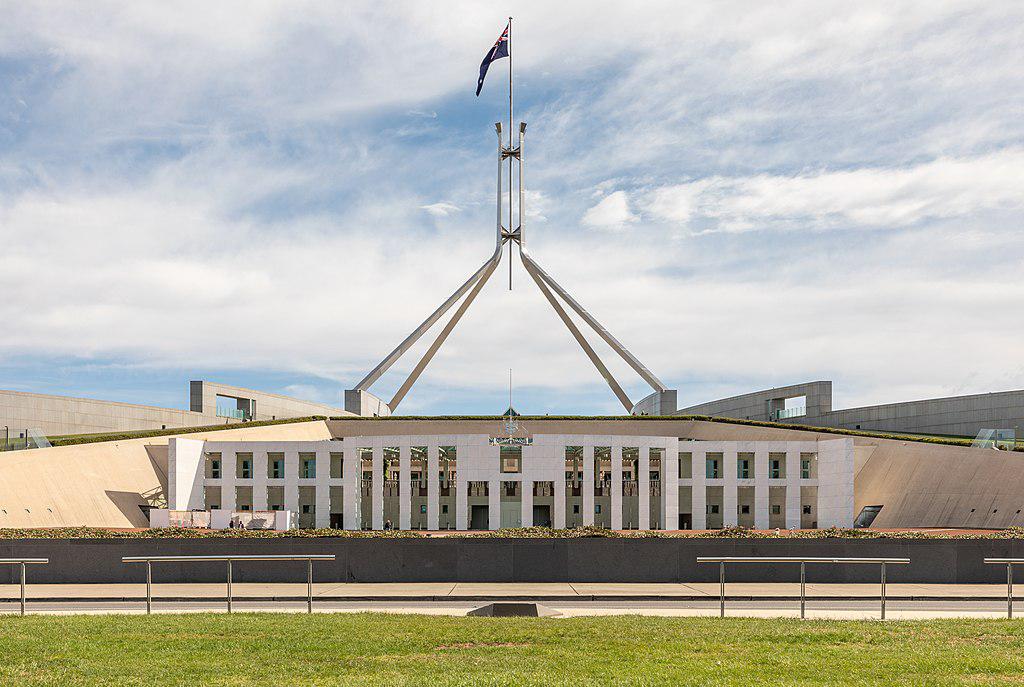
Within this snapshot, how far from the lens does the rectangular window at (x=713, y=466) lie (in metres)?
44.3

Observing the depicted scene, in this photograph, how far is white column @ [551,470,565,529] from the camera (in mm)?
39875

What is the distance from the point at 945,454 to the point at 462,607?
27.0m

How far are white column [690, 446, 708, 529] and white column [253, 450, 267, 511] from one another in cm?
1885

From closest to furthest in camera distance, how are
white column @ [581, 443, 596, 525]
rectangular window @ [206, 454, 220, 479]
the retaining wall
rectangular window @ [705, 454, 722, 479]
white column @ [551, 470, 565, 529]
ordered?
the retaining wall → white column @ [551, 470, 565, 529] → white column @ [581, 443, 596, 525] → rectangular window @ [705, 454, 722, 479] → rectangular window @ [206, 454, 220, 479]

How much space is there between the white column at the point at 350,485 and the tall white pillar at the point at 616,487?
11060mm

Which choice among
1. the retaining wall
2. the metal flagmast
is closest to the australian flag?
the metal flagmast

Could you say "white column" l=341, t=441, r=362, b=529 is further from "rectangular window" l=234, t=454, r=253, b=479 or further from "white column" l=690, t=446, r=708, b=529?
"white column" l=690, t=446, r=708, b=529

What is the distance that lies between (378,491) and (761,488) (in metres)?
16.5

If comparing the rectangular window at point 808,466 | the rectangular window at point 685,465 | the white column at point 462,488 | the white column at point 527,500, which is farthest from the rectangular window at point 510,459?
the rectangular window at point 808,466

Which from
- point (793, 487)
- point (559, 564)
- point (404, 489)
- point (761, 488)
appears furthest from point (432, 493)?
point (559, 564)

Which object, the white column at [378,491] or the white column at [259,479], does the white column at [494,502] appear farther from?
the white column at [259,479]

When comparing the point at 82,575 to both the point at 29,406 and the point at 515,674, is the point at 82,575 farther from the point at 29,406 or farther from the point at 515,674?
the point at 29,406

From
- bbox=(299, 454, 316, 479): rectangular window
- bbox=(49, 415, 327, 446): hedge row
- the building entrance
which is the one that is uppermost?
bbox=(49, 415, 327, 446): hedge row

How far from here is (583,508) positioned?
40500 mm
